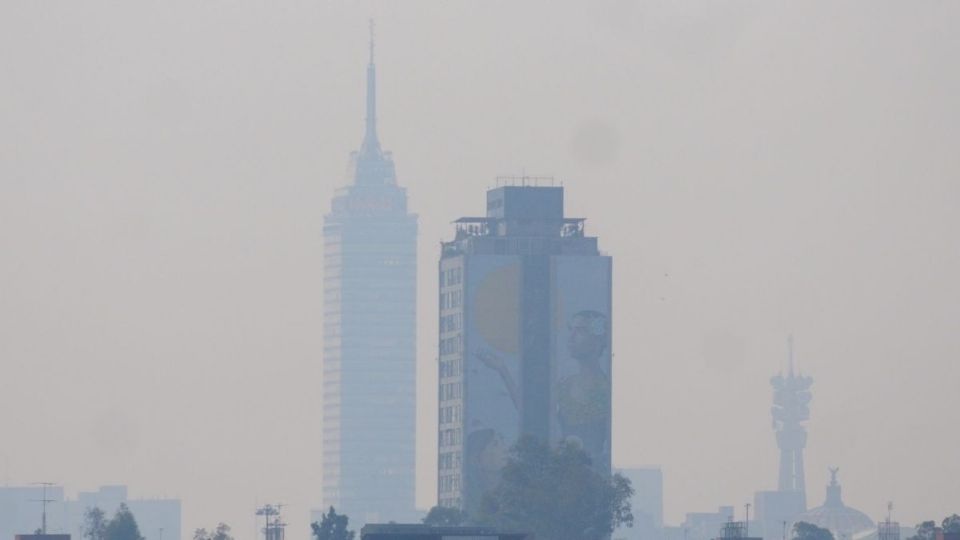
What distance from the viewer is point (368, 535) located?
196m

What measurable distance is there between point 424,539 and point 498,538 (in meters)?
4.83

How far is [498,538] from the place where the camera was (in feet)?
648

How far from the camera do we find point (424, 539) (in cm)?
19525

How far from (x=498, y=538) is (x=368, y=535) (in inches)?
306

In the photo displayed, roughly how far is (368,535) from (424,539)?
3.35 m
